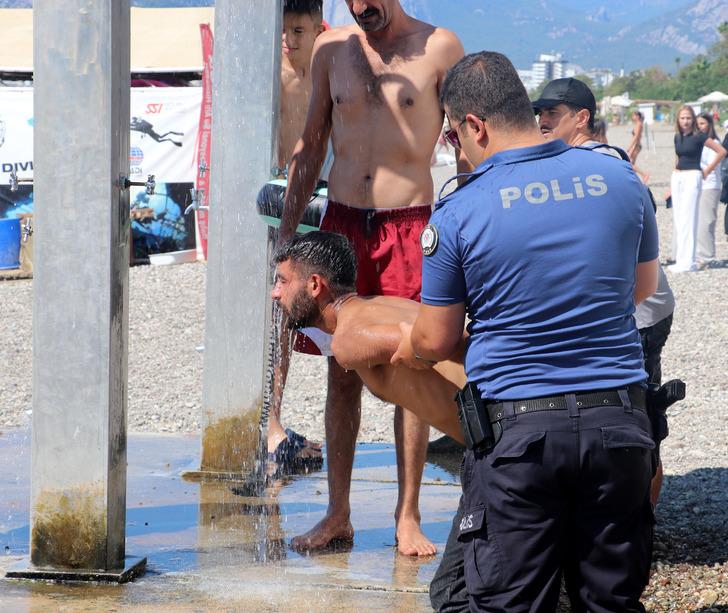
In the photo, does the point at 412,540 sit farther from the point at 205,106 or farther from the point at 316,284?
the point at 205,106

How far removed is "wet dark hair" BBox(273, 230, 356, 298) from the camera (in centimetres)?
356

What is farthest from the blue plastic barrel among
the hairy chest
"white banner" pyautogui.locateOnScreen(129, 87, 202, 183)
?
the hairy chest

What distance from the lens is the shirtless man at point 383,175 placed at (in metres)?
4.44

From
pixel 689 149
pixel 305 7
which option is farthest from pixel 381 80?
pixel 689 149

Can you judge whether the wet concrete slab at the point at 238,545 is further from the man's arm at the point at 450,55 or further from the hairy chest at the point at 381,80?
the hairy chest at the point at 381,80

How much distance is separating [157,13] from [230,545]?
15307 millimetres

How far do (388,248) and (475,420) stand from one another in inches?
68.8

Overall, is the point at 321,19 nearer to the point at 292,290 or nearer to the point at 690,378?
the point at 292,290

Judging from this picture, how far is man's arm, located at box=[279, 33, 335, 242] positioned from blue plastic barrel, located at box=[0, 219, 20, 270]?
11519 millimetres

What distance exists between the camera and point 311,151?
188 inches

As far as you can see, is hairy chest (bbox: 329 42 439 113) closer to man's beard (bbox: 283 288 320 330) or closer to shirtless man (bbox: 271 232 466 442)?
shirtless man (bbox: 271 232 466 442)

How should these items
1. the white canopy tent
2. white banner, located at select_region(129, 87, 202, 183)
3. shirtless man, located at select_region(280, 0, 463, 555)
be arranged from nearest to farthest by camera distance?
shirtless man, located at select_region(280, 0, 463, 555), white banner, located at select_region(129, 87, 202, 183), the white canopy tent

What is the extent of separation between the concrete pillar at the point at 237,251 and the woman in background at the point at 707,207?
11408 millimetres

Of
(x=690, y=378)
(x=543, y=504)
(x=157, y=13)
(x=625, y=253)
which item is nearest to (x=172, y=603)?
(x=543, y=504)
